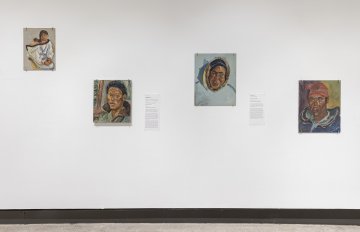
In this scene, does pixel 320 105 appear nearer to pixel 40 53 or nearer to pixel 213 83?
pixel 213 83

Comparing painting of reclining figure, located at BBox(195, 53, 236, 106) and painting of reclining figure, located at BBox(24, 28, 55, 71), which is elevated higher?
painting of reclining figure, located at BBox(24, 28, 55, 71)

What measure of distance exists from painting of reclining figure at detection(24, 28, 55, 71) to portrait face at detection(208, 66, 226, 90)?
1.83 meters

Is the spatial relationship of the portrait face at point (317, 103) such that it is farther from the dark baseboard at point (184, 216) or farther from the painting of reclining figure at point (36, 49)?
the painting of reclining figure at point (36, 49)

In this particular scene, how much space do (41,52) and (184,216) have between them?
2.50 m

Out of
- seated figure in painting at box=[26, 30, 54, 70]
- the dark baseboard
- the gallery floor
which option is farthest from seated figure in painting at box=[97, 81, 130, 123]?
the gallery floor

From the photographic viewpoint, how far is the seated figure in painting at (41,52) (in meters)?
3.90

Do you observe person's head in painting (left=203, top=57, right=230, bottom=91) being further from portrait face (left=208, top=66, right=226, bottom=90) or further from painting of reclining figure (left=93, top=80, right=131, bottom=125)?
painting of reclining figure (left=93, top=80, right=131, bottom=125)

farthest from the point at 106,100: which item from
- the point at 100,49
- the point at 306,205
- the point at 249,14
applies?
the point at 306,205

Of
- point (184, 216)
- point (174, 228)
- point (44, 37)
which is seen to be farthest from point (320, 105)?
point (44, 37)

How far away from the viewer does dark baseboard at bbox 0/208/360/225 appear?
3.93 metres

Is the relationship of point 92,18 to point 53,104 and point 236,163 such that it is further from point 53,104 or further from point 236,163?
point 236,163

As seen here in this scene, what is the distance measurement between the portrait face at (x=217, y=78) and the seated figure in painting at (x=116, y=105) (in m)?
0.98

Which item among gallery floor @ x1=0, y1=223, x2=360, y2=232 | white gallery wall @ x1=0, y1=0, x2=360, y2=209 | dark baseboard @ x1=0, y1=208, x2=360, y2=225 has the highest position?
white gallery wall @ x1=0, y1=0, x2=360, y2=209

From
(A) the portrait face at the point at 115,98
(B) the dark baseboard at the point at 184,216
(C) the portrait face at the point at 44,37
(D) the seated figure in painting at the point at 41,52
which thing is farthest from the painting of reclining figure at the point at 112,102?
(B) the dark baseboard at the point at 184,216
